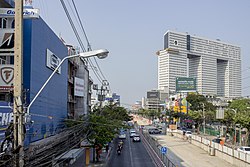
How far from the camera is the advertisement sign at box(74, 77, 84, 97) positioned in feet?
143

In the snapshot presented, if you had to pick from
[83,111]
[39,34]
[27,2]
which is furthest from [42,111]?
[83,111]

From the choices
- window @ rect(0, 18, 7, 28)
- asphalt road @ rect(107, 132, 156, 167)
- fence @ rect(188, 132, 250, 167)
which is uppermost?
window @ rect(0, 18, 7, 28)

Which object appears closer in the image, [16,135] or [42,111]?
[16,135]

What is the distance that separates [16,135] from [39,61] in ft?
54.0

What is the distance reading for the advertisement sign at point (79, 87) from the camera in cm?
4358

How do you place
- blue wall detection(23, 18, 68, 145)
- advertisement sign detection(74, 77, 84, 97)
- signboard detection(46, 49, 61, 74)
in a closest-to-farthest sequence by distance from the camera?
blue wall detection(23, 18, 68, 145) → signboard detection(46, 49, 61, 74) → advertisement sign detection(74, 77, 84, 97)

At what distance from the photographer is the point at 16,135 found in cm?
773

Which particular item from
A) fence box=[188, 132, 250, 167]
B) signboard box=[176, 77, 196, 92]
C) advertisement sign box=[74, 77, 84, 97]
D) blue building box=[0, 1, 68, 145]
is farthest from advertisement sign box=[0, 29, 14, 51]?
signboard box=[176, 77, 196, 92]

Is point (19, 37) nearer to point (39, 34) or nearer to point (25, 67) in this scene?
point (25, 67)

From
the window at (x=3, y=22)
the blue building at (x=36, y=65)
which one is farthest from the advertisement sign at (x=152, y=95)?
the window at (x=3, y=22)

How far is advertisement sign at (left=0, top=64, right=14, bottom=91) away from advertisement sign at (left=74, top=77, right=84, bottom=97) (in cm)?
2292

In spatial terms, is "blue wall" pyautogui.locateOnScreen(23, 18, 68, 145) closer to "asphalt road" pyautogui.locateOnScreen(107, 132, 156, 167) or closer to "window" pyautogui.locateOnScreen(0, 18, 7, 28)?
"window" pyautogui.locateOnScreen(0, 18, 7, 28)

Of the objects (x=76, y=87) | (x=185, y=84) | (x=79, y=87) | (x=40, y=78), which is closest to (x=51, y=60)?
(x=40, y=78)

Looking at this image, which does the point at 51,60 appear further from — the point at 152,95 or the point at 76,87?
the point at 152,95
